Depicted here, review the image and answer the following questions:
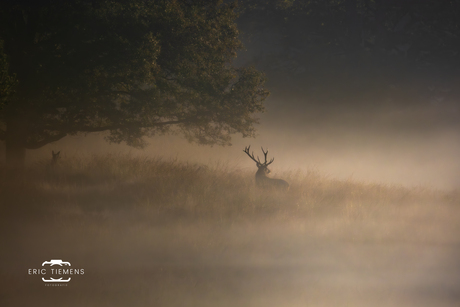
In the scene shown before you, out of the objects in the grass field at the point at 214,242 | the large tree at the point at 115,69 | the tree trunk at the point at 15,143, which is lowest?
the grass field at the point at 214,242

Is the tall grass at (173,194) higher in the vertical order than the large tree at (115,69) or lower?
lower

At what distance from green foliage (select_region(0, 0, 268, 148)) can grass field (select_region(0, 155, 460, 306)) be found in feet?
6.65

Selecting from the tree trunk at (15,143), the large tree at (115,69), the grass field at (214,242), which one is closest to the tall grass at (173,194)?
the grass field at (214,242)

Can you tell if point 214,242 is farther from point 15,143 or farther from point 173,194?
point 15,143

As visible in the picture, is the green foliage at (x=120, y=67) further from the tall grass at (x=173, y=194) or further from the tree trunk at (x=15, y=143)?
the tall grass at (x=173, y=194)

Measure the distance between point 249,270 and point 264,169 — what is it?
5377 mm

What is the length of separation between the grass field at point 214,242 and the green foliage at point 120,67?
203 cm

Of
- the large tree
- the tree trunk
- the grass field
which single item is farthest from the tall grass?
the large tree

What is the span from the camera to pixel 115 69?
9828mm

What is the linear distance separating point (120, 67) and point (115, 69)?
0.56ft

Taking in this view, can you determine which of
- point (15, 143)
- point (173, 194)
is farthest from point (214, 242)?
point (15, 143)

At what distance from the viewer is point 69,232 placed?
6.71 meters

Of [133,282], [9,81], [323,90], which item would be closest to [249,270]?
[133,282]

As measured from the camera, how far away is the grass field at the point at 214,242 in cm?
539
